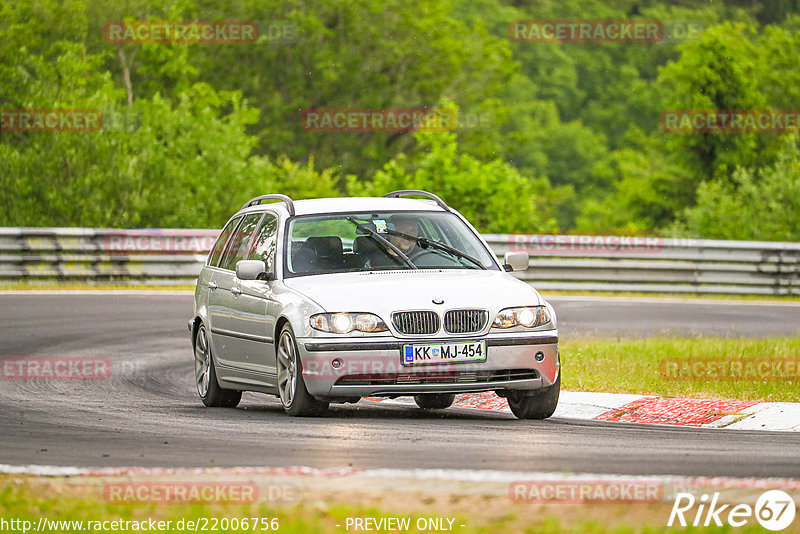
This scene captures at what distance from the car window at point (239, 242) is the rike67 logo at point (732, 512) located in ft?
21.0

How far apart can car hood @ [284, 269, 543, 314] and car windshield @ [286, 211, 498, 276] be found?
0.23 m

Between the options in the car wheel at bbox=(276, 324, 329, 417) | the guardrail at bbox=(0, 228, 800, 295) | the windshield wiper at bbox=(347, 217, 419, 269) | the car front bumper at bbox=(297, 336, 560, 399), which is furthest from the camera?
the guardrail at bbox=(0, 228, 800, 295)

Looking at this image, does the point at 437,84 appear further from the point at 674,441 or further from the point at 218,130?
the point at 674,441

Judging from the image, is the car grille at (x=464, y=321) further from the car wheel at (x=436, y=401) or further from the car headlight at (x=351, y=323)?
A: the car wheel at (x=436, y=401)

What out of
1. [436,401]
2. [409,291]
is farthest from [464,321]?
[436,401]

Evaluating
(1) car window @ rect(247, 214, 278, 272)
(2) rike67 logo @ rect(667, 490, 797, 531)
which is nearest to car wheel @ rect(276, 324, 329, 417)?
(1) car window @ rect(247, 214, 278, 272)

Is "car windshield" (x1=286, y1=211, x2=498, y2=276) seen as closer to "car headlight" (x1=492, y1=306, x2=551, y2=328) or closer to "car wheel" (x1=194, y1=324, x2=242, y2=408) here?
"car headlight" (x1=492, y1=306, x2=551, y2=328)

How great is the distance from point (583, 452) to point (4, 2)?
155ft

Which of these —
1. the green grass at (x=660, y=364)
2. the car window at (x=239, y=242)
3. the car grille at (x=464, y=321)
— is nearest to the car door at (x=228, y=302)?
the car window at (x=239, y=242)

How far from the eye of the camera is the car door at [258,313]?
36.1 feet

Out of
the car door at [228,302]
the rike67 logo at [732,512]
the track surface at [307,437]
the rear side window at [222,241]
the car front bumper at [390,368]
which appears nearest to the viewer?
the rike67 logo at [732,512]

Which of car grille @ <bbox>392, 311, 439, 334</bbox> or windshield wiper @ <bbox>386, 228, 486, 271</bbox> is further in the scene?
windshield wiper @ <bbox>386, 228, 486, 271</bbox>

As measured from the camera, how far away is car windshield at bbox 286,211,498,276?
36.8 ft

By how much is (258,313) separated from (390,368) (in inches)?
58.8
